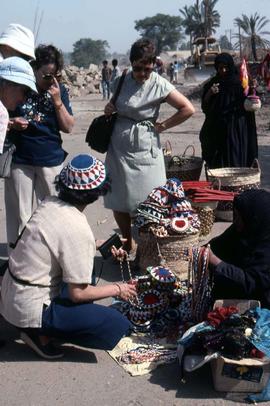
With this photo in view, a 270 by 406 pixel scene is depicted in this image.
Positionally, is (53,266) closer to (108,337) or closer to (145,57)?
(108,337)

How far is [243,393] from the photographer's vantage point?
3.29m

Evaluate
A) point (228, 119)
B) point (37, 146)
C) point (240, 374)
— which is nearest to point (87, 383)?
point (240, 374)

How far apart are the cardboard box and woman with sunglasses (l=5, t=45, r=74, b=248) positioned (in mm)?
2091

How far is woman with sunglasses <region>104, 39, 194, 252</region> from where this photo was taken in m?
4.84

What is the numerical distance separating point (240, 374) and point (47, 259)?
124cm

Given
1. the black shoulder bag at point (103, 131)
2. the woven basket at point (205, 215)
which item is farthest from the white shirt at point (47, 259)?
the woven basket at point (205, 215)

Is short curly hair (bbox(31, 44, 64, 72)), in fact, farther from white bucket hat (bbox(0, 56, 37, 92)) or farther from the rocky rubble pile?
the rocky rubble pile

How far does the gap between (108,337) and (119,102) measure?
2.06 m

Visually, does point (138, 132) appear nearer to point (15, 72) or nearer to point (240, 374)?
point (15, 72)

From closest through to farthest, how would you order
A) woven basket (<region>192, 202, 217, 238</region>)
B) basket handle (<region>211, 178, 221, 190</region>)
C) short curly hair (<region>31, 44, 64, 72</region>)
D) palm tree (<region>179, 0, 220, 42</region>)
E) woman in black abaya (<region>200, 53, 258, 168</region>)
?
short curly hair (<region>31, 44, 64, 72</region>) < woven basket (<region>192, 202, 217, 238</region>) < basket handle (<region>211, 178, 221, 190</region>) < woman in black abaya (<region>200, 53, 258, 168</region>) < palm tree (<region>179, 0, 220, 42</region>)

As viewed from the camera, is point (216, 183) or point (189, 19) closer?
point (216, 183)

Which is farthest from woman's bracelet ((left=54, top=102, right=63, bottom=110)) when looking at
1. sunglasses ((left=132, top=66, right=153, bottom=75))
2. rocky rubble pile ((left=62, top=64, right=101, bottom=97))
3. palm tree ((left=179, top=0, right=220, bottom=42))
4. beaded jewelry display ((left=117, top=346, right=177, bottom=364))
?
palm tree ((left=179, top=0, right=220, bottom=42))

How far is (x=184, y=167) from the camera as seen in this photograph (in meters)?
6.86

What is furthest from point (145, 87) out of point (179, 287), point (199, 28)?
point (199, 28)
